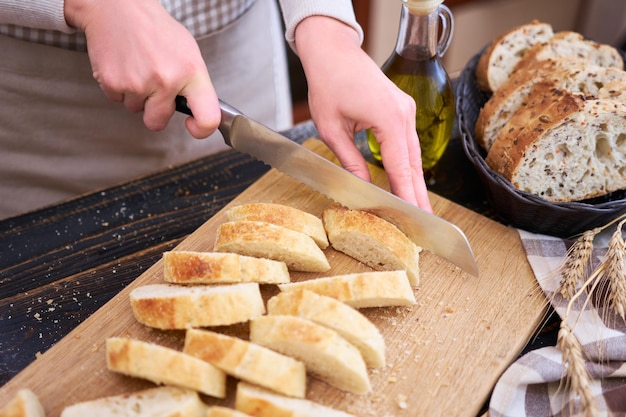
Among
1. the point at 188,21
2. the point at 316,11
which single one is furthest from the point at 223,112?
the point at 188,21

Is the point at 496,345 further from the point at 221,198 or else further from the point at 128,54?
the point at 128,54

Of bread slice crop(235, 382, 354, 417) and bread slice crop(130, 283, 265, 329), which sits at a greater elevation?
bread slice crop(130, 283, 265, 329)

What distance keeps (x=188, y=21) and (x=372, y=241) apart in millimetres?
1375

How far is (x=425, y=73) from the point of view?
2.38 metres

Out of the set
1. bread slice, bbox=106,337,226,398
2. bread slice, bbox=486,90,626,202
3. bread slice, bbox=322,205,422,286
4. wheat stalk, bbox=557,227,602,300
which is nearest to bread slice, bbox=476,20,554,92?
bread slice, bbox=486,90,626,202

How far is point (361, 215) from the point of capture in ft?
7.02

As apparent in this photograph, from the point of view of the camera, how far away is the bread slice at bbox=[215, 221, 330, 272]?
2.01 meters

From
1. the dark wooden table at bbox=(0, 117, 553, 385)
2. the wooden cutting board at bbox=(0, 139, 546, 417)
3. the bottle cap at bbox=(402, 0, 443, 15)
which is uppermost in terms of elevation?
the bottle cap at bbox=(402, 0, 443, 15)

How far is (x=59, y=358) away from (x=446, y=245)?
4.39 feet

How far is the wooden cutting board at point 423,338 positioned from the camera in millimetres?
1769

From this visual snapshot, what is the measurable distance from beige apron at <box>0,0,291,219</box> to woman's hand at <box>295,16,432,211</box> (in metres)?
0.68

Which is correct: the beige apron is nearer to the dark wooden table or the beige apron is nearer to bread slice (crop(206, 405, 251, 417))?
the dark wooden table

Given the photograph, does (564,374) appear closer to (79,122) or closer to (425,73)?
(425,73)

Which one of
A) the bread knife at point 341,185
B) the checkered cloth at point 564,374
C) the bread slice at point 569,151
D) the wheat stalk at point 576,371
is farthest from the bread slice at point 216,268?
the bread slice at point 569,151
